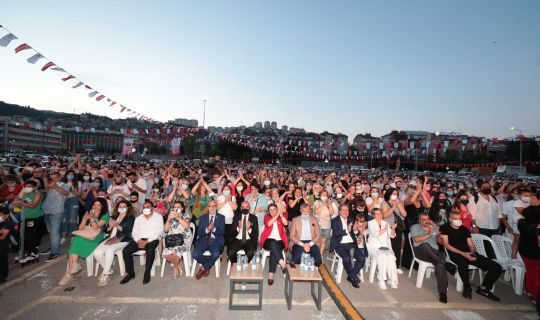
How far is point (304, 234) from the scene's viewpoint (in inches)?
229

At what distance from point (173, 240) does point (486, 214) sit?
7.61m

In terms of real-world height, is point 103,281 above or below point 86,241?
below

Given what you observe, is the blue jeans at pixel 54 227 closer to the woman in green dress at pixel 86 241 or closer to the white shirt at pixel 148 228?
the woman in green dress at pixel 86 241

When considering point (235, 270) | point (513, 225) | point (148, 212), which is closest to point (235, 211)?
point (148, 212)

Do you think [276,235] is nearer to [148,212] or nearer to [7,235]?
[148,212]

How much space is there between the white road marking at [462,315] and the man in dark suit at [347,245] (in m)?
1.51

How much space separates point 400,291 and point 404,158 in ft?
223

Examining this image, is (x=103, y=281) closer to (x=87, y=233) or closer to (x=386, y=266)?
(x=87, y=233)

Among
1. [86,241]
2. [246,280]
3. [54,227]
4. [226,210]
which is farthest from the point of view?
[226,210]

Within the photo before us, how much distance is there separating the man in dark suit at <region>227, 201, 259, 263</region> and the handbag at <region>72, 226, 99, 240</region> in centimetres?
268

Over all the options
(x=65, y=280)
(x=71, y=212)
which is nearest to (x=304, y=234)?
(x=65, y=280)

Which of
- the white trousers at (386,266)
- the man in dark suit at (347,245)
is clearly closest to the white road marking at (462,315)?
the white trousers at (386,266)

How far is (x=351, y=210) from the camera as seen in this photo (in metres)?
6.91

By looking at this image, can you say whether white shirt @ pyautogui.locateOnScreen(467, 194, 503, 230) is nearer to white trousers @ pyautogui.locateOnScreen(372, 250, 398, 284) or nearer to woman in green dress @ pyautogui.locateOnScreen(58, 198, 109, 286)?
white trousers @ pyautogui.locateOnScreen(372, 250, 398, 284)
